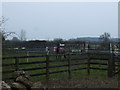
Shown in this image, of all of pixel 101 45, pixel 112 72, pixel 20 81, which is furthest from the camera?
pixel 101 45

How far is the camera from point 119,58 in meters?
11.5

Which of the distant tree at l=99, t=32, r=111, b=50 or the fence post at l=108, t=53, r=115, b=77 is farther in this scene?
the distant tree at l=99, t=32, r=111, b=50

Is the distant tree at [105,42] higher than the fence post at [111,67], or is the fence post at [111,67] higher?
the distant tree at [105,42]

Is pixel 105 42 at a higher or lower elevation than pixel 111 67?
higher

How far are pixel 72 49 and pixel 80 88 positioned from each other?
18.7 metres

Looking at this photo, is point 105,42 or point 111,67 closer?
point 111,67

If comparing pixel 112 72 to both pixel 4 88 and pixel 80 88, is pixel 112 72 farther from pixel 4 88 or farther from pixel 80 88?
pixel 4 88

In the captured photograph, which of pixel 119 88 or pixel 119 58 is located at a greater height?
pixel 119 58

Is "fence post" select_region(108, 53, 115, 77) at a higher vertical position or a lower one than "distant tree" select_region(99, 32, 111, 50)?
lower

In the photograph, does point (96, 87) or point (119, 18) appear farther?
point (119, 18)

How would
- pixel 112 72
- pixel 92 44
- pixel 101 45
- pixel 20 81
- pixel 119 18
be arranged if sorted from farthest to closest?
1. pixel 92 44
2. pixel 101 45
3. pixel 112 72
4. pixel 119 18
5. pixel 20 81

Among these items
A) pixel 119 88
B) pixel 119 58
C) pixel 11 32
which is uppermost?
pixel 11 32

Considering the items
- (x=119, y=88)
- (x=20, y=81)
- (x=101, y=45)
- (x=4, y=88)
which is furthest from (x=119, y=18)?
(x=101, y=45)

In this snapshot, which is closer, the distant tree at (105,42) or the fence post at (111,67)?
the fence post at (111,67)
